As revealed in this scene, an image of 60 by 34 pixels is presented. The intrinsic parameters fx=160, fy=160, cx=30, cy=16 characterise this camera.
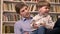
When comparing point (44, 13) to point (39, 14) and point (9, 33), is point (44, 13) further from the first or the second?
point (9, 33)

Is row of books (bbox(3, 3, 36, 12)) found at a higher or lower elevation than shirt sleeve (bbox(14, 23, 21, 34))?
higher

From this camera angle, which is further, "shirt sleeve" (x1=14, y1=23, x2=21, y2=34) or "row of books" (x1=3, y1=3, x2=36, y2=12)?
"row of books" (x1=3, y1=3, x2=36, y2=12)

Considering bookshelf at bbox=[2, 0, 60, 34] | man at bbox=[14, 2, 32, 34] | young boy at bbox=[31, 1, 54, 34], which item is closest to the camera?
young boy at bbox=[31, 1, 54, 34]

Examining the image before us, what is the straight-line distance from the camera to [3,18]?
2.53m

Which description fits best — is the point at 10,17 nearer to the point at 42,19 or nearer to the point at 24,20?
the point at 24,20

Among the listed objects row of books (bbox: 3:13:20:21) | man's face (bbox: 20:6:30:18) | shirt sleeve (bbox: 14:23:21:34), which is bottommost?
shirt sleeve (bbox: 14:23:21:34)

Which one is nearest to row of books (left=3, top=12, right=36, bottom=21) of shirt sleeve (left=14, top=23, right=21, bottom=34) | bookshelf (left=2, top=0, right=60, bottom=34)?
bookshelf (left=2, top=0, right=60, bottom=34)

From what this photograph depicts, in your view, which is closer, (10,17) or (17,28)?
(17,28)

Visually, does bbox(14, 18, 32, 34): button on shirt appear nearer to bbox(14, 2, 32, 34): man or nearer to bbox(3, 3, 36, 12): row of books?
bbox(14, 2, 32, 34): man

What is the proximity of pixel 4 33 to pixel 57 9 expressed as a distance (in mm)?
919

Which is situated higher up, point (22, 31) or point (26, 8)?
point (26, 8)

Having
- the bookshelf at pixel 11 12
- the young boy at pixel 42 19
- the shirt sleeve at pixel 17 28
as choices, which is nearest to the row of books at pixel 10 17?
the bookshelf at pixel 11 12

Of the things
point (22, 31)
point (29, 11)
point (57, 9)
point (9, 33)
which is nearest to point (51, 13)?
point (57, 9)

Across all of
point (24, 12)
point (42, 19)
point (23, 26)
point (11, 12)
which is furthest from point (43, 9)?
point (11, 12)
